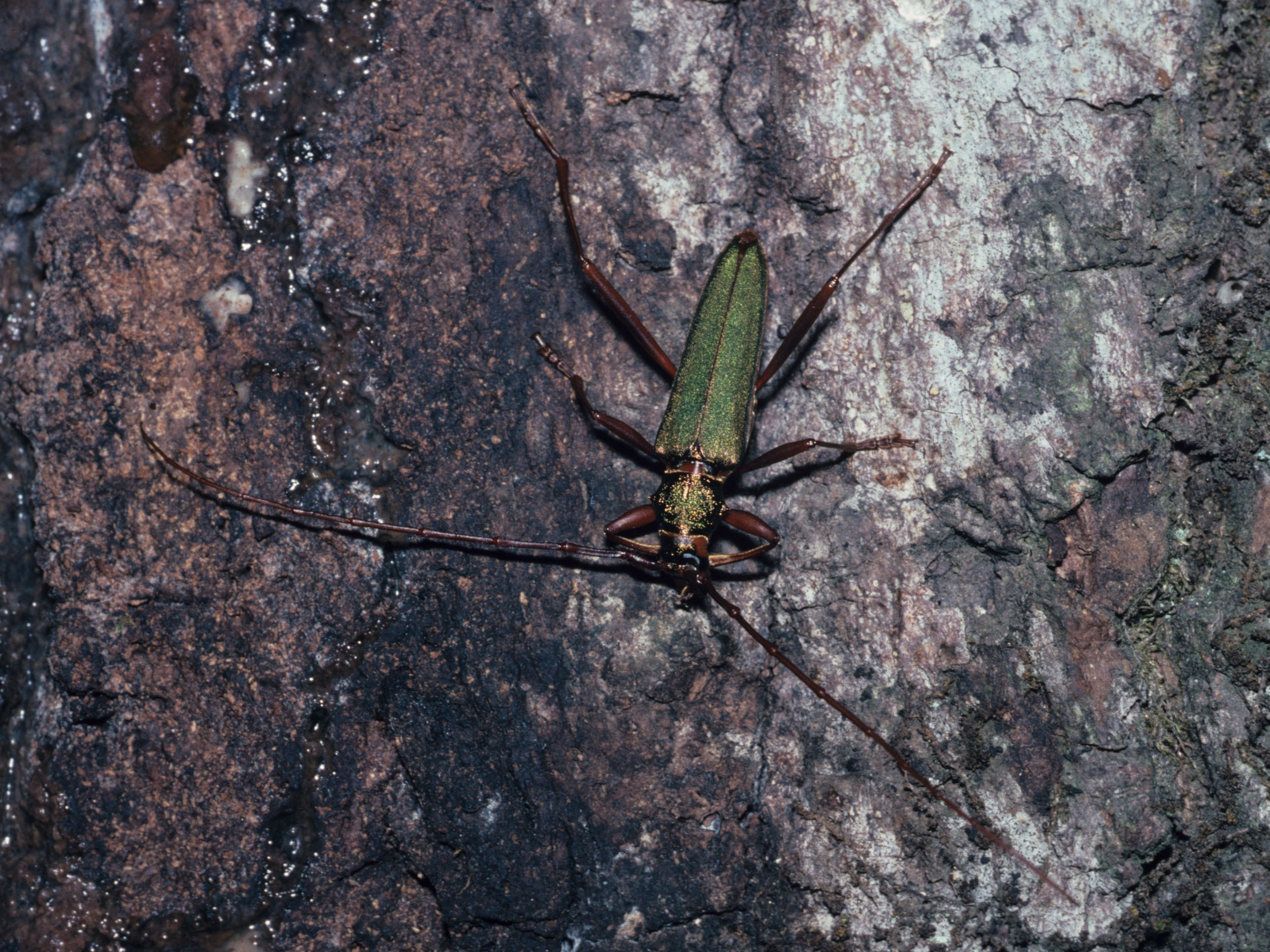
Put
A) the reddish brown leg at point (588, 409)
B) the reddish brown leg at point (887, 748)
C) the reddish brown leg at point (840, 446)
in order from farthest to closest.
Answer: the reddish brown leg at point (588, 409)
the reddish brown leg at point (840, 446)
the reddish brown leg at point (887, 748)

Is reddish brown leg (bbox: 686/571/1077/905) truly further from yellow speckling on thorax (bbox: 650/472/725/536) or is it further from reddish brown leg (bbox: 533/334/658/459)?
reddish brown leg (bbox: 533/334/658/459)

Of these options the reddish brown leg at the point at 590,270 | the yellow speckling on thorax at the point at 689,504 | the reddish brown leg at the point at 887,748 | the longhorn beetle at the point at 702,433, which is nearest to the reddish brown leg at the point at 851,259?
the longhorn beetle at the point at 702,433

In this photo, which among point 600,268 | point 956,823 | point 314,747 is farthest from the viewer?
point 600,268

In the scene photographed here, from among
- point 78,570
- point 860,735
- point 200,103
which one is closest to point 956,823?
point 860,735

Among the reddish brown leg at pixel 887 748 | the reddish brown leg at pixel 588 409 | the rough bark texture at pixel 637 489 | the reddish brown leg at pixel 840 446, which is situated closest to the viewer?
the reddish brown leg at pixel 887 748

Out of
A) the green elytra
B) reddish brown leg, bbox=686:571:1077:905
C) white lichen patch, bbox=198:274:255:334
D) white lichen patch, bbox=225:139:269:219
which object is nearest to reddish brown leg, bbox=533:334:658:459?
the green elytra

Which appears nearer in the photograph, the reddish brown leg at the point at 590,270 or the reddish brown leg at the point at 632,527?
the reddish brown leg at the point at 632,527

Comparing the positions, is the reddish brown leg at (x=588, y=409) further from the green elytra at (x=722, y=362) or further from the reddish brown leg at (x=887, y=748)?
the reddish brown leg at (x=887, y=748)

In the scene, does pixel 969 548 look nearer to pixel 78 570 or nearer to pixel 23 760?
pixel 78 570
